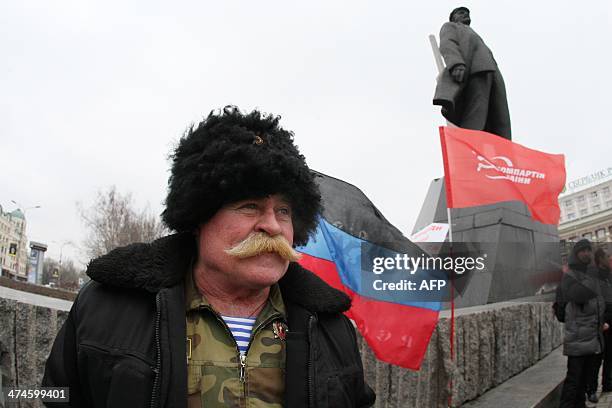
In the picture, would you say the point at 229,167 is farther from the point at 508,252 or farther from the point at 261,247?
the point at 508,252

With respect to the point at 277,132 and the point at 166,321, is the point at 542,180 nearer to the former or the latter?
the point at 277,132

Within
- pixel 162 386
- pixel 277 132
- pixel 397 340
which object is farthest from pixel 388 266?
pixel 162 386

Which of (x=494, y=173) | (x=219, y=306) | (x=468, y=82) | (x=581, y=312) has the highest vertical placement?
(x=468, y=82)

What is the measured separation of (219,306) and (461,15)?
767 centimetres

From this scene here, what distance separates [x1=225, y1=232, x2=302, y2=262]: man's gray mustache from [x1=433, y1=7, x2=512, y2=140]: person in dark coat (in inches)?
245


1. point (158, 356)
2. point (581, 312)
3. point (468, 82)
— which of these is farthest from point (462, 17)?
point (158, 356)

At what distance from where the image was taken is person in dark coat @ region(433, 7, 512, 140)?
24.5 ft

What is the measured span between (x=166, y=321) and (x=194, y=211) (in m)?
0.42

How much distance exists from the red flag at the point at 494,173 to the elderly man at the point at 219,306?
213cm

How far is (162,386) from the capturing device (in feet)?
4.74

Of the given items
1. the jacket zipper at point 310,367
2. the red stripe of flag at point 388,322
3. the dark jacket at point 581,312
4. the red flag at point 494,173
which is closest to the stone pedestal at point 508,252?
the dark jacket at point 581,312

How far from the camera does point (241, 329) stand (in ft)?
5.58

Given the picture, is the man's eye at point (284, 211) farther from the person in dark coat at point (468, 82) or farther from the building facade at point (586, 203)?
the building facade at point (586, 203)

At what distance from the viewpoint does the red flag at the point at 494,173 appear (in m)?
3.82
